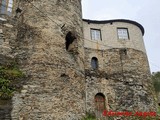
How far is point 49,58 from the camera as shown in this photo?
10.8 meters

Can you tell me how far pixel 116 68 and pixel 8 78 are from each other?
8194mm

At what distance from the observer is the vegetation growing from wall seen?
934 centimetres

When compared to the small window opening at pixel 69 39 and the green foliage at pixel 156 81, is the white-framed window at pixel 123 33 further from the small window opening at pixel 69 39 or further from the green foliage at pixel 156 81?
the green foliage at pixel 156 81

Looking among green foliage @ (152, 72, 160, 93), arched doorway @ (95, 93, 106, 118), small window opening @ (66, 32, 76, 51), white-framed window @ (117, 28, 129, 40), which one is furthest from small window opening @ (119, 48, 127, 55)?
green foliage @ (152, 72, 160, 93)

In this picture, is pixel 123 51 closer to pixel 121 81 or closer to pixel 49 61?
pixel 121 81

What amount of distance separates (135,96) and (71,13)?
6.76 meters

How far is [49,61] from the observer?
1072 cm

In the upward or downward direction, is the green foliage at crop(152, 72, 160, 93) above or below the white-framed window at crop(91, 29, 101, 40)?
below

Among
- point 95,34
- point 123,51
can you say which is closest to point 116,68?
point 123,51

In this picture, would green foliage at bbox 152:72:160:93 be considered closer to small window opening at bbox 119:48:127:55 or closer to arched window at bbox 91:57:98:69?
small window opening at bbox 119:48:127:55

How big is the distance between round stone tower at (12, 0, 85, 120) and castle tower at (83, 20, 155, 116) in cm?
268

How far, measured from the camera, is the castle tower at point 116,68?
14.4 meters

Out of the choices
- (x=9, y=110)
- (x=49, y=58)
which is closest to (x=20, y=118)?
(x=9, y=110)

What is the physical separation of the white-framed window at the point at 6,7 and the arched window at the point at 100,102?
732 centimetres
